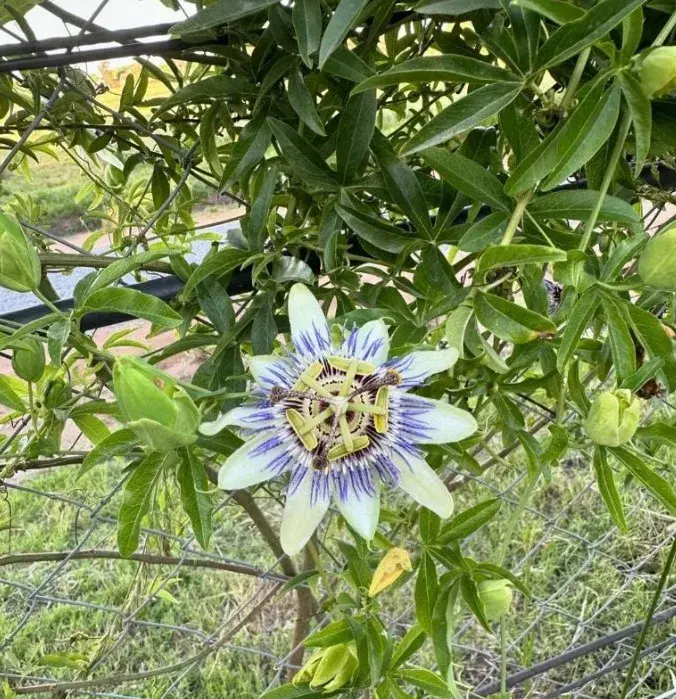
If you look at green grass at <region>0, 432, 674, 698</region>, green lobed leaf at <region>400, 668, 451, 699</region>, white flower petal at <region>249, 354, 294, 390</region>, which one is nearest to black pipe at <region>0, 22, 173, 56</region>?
white flower petal at <region>249, 354, 294, 390</region>

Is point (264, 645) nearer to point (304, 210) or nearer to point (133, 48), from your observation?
point (304, 210)

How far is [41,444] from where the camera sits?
59cm

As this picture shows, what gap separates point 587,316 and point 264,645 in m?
1.26

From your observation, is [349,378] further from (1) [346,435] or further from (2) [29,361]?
(2) [29,361]

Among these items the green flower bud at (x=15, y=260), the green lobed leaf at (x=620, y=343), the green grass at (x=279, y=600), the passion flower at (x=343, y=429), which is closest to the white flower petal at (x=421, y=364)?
the passion flower at (x=343, y=429)

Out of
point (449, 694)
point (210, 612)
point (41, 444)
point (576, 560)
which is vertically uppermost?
point (41, 444)

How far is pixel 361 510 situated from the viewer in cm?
42

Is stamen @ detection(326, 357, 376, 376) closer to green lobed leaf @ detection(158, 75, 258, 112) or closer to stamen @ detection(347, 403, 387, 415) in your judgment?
stamen @ detection(347, 403, 387, 415)

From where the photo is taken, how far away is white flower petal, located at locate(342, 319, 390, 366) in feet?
1.39

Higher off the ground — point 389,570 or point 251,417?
point 251,417

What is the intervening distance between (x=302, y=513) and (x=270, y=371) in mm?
84

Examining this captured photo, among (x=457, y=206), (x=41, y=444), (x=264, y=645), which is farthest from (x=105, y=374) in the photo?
(x=264, y=645)

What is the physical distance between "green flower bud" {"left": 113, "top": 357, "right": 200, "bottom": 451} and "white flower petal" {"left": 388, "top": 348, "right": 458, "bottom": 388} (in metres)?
0.12

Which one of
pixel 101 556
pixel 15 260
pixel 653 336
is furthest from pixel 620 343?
pixel 101 556
